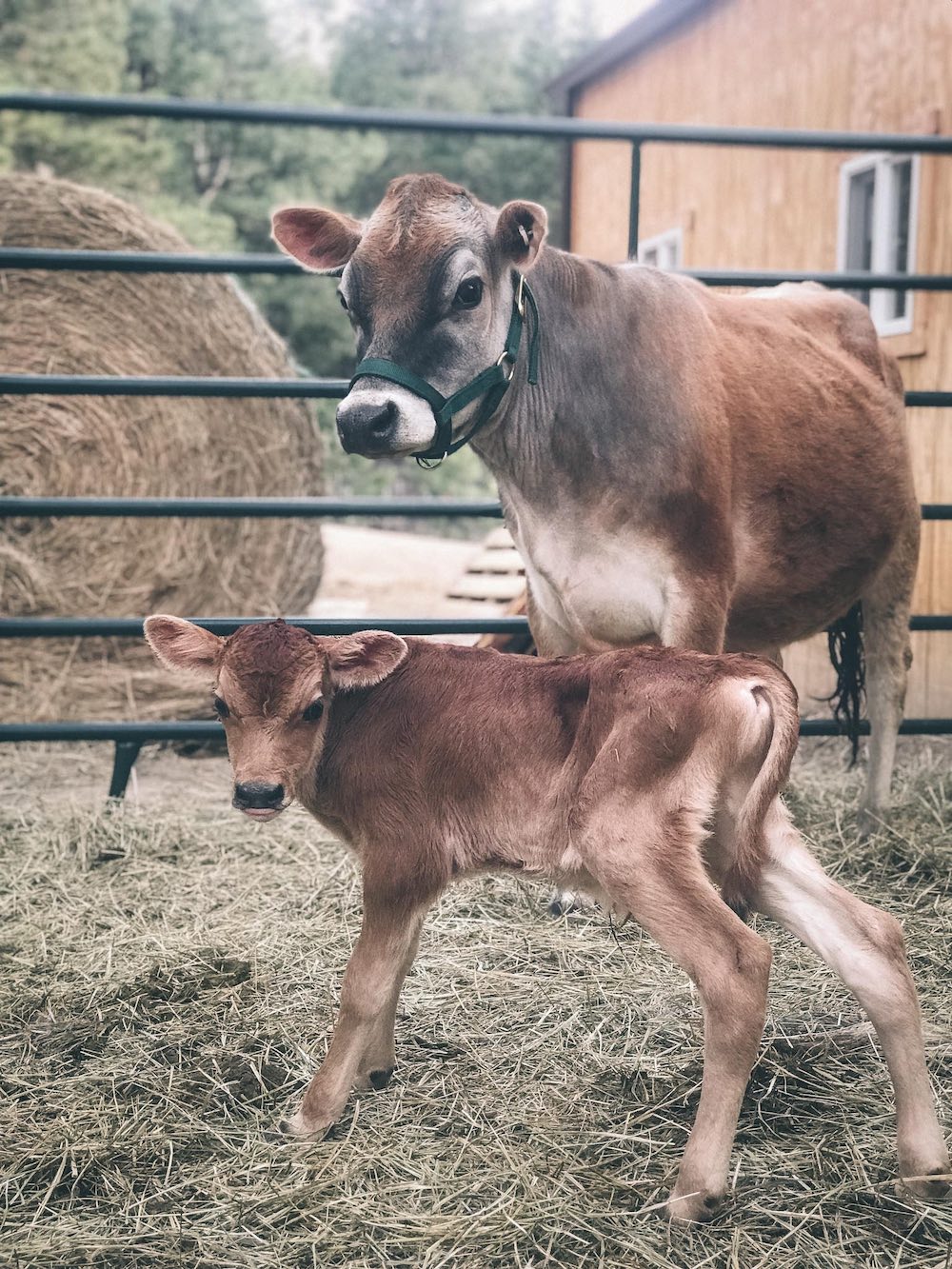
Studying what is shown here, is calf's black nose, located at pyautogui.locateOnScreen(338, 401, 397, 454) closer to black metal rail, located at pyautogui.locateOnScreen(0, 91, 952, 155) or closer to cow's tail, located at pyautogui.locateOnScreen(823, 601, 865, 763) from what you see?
black metal rail, located at pyautogui.locateOnScreen(0, 91, 952, 155)

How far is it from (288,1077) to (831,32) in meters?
7.01

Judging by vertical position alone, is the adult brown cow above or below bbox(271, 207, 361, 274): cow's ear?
below

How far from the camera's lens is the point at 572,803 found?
95.7 inches

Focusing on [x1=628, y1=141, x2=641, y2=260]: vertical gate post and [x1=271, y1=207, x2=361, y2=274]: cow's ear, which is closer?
[x1=271, y1=207, x2=361, y2=274]: cow's ear

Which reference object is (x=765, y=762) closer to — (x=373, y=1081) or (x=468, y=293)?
(x=373, y=1081)

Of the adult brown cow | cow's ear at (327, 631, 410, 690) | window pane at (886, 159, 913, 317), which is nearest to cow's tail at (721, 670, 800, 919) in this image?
cow's ear at (327, 631, 410, 690)

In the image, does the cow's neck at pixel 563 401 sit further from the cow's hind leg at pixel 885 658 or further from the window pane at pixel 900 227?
the window pane at pixel 900 227

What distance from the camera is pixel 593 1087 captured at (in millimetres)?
2625

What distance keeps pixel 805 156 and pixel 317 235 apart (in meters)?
5.62

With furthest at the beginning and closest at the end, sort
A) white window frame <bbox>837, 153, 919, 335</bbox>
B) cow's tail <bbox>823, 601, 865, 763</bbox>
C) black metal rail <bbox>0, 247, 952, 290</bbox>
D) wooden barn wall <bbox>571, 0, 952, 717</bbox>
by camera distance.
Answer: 1. white window frame <bbox>837, 153, 919, 335</bbox>
2. wooden barn wall <bbox>571, 0, 952, 717</bbox>
3. cow's tail <bbox>823, 601, 865, 763</bbox>
4. black metal rail <bbox>0, 247, 952, 290</bbox>

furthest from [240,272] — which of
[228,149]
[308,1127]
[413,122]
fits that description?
[228,149]

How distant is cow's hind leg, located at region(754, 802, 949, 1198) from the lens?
2238mm

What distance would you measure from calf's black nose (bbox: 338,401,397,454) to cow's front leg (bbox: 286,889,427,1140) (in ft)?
3.22

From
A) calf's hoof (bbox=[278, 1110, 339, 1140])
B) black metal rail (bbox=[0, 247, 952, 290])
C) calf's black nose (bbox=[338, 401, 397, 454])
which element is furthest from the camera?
black metal rail (bbox=[0, 247, 952, 290])
